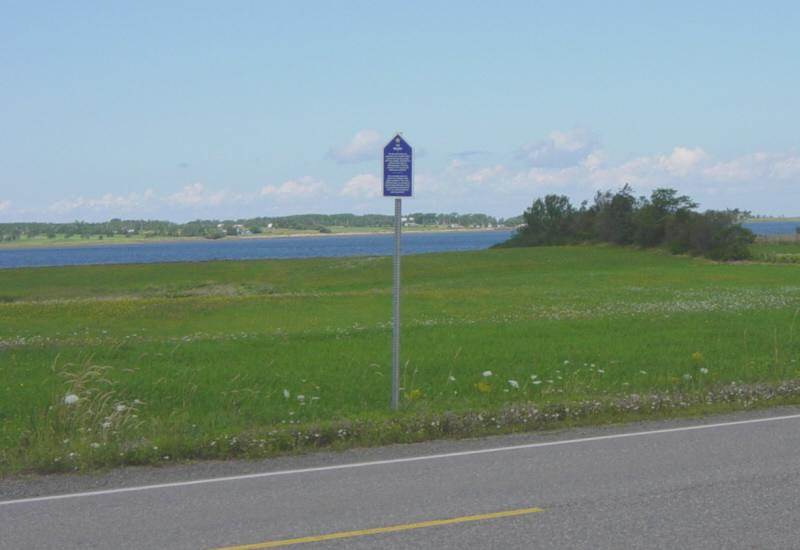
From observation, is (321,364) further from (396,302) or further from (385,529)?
(385,529)

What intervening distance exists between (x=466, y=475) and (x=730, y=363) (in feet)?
28.1

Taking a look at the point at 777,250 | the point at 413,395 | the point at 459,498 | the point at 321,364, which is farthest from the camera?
the point at 777,250

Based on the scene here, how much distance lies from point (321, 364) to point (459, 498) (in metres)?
8.59

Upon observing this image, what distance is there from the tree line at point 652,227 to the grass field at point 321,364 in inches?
1742

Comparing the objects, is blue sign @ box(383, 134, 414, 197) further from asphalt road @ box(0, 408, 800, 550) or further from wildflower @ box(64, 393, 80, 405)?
wildflower @ box(64, 393, 80, 405)

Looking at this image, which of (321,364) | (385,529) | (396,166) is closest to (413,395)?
(396,166)

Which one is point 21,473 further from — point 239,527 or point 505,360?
point 505,360

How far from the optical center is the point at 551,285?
1886 inches

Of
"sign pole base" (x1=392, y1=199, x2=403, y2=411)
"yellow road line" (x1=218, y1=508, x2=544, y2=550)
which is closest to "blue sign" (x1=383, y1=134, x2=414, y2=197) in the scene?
"sign pole base" (x1=392, y1=199, x2=403, y2=411)

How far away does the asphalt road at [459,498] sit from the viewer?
7238mm

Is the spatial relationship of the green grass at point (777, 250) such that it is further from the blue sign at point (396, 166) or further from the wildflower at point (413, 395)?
the blue sign at point (396, 166)

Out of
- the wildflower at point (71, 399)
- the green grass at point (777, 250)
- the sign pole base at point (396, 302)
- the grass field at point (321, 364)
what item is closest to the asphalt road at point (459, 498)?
the grass field at point (321, 364)

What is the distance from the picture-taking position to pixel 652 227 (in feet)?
303

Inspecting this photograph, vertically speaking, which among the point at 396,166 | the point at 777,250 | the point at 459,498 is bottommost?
the point at 777,250
